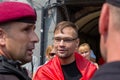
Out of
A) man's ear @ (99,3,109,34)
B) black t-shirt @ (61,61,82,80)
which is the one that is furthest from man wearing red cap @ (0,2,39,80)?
black t-shirt @ (61,61,82,80)

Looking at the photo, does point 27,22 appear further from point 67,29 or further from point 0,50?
point 67,29

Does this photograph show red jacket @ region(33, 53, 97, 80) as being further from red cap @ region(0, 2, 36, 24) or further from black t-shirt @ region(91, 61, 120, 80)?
black t-shirt @ region(91, 61, 120, 80)

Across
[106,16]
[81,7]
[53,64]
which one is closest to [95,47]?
[81,7]

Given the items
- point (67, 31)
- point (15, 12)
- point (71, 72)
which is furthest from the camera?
point (67, 31)

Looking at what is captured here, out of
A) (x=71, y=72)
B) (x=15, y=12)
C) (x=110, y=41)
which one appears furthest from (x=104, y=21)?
(x=71, y=72)

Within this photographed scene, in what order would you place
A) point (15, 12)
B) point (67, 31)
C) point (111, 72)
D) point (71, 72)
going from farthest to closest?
1. point (67, 31)
2. point (71, 72)
3. point (15, 12)
4. point (111, 72)

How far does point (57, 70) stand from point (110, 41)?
2230 mm

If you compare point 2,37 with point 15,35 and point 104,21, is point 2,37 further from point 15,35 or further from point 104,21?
point 104,21

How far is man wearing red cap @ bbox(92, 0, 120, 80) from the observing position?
4.58 ft

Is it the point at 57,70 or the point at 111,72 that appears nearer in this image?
the point at 111,72

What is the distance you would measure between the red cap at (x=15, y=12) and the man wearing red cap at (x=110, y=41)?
0.92 metres

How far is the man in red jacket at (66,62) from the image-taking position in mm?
3619

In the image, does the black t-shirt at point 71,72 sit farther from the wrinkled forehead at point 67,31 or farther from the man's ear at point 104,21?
the man's ear at point 104,21

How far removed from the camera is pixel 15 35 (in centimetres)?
235
